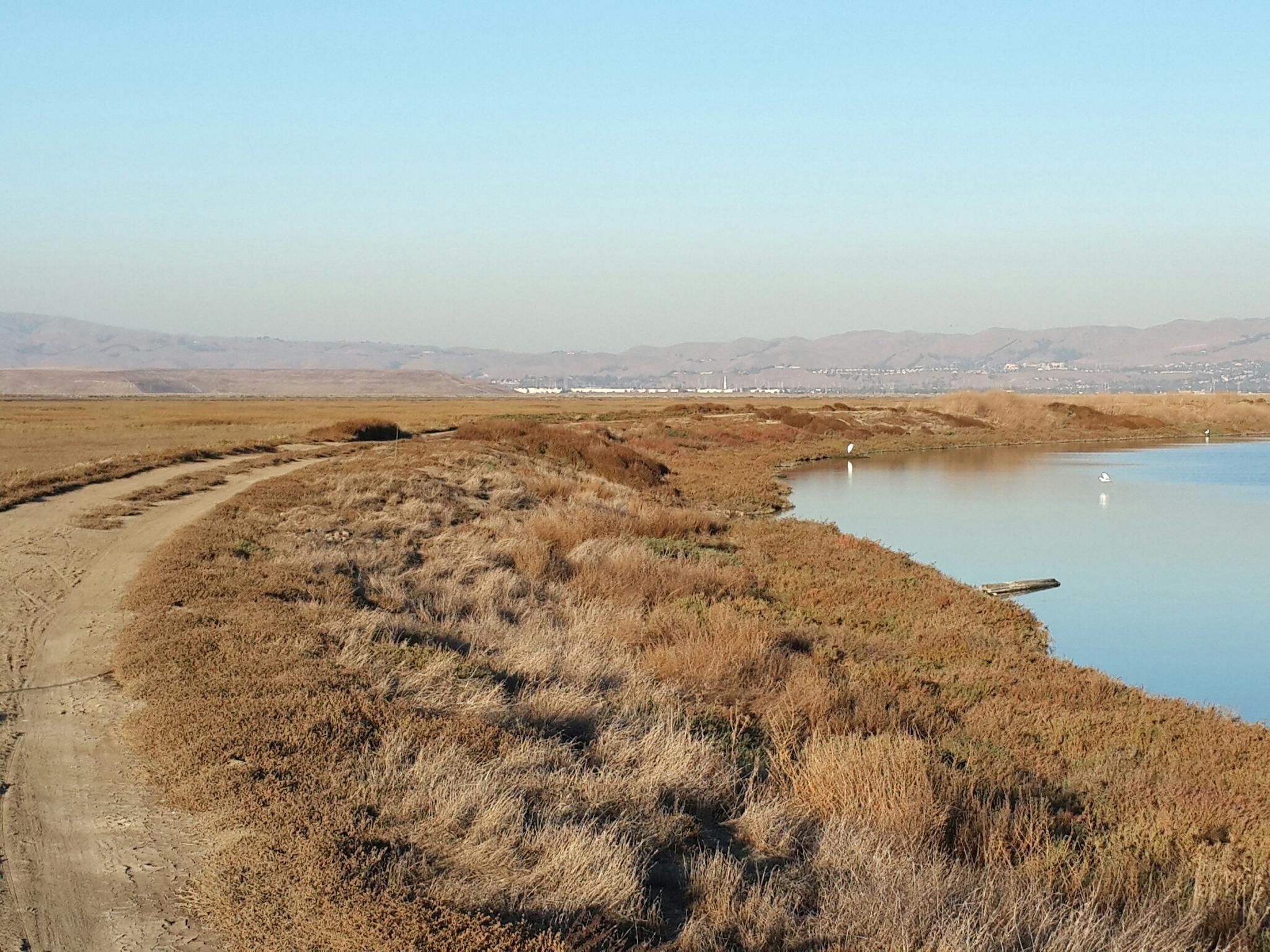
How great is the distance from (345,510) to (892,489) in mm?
25237

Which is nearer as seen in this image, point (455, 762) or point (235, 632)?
point (455, 762)

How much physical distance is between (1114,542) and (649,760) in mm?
22309

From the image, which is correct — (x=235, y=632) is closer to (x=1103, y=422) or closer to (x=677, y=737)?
(x=677, y=737)

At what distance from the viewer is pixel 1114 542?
2714 cm

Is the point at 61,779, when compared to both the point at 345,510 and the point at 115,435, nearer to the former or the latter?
the point at 345,510

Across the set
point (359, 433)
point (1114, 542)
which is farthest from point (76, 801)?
point (359, 433)

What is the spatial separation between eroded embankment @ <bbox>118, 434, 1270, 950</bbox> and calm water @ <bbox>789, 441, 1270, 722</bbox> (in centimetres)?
222

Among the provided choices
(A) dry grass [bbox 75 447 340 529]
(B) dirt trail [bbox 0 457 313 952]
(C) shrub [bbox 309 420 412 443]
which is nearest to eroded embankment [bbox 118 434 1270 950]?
(B) dirt trail [bbox 0 457 313 952]

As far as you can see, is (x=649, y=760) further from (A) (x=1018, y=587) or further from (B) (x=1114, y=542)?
(B) (x=1114, y=542)

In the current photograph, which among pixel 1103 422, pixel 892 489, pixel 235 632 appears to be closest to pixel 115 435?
pixel 892 489

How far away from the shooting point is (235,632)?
9.82 meters

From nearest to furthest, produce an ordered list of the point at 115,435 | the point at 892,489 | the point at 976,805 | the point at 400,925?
the point at 400,925
the point at 976,805
the point at 892,489
the point at 115,435

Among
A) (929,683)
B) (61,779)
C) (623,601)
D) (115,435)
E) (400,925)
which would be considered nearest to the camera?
(400,925)

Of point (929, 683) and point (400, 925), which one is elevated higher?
point (400, 925)
